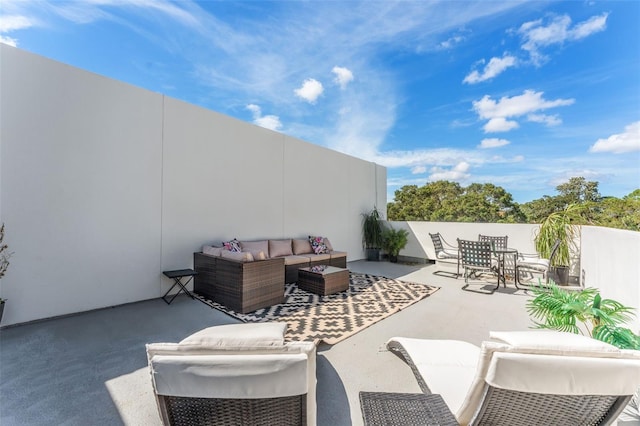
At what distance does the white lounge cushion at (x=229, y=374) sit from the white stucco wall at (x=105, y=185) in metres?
4.10

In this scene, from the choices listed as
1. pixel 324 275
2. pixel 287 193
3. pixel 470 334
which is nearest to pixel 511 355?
pixel 470 334

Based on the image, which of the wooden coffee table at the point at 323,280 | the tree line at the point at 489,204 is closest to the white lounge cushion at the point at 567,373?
the wooden coffee table at the point at 323,280

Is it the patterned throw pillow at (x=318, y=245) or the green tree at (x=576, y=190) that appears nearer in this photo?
the patterned throw pillow at (x=318, y=245)

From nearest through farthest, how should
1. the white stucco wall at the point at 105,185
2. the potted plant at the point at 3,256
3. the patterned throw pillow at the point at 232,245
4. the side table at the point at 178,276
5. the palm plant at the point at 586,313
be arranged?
the palm plant at the point at 586,313 → the potted plant at the point at 3,256 → the white stucco wall at the point at 105,185 → the side table at the point at 178,276 → the patterned throw pillow at the point at 232,245

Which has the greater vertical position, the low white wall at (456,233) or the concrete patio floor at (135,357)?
the low white wall at (456,233)

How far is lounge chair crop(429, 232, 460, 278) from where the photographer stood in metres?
6.61

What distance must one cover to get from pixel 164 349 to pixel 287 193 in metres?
6.03

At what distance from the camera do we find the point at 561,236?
19.0 feet

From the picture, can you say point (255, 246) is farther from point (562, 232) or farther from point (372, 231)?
point (562, 232)

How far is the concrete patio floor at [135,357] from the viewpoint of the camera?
1.90 metres

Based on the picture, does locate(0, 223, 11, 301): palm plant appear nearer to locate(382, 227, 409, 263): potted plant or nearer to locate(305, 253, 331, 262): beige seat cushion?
locate(305, 253, 331, 262): beige seat cushion

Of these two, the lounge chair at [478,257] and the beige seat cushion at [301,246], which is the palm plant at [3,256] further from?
the lounge chair at [478,257]

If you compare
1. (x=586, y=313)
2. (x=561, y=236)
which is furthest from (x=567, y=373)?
(x=561, y=236)

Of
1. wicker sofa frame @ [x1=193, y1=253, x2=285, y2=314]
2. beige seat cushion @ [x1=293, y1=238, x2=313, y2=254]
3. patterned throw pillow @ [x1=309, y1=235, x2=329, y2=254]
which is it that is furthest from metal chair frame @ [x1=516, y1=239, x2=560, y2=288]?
wicker sofa frame @ [x1=193, y1=253, x2=285, y2=314]
